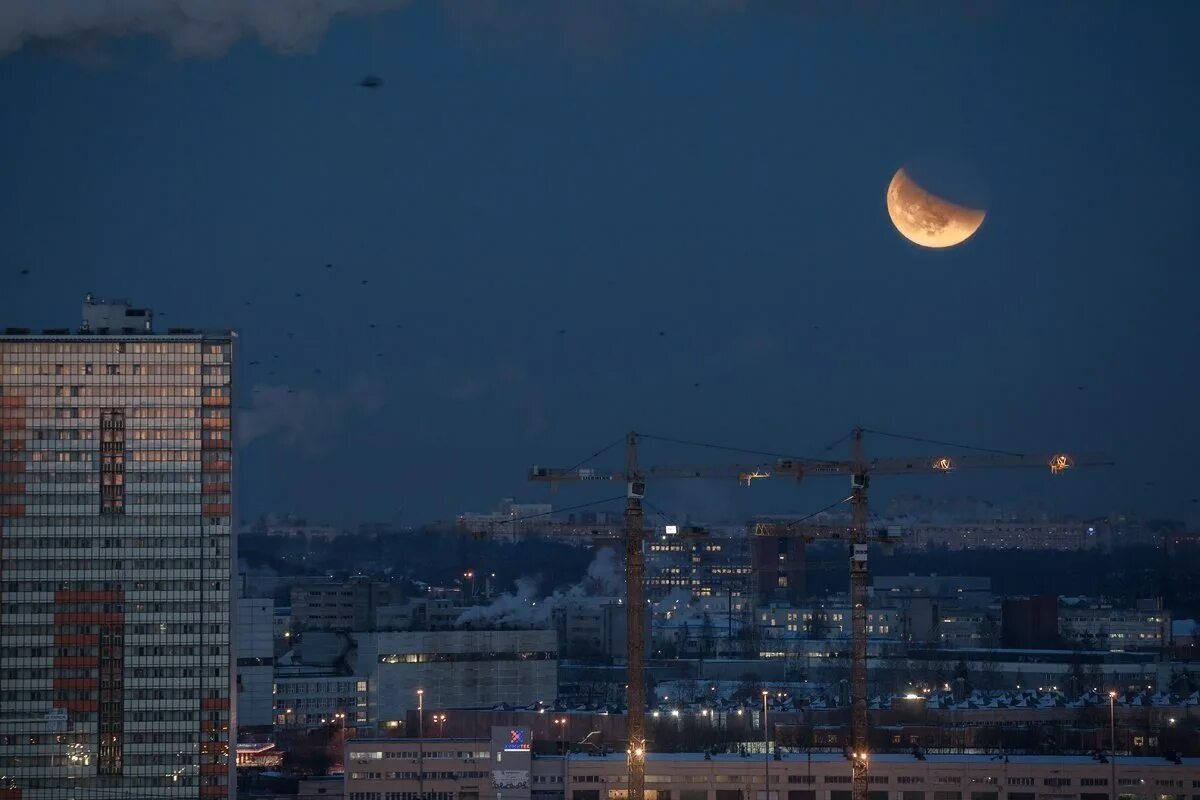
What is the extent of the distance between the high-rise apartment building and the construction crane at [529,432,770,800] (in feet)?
17.5

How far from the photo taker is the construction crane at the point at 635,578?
23.2m

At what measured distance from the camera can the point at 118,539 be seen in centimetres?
2347

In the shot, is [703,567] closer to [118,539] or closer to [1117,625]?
[1117,625]

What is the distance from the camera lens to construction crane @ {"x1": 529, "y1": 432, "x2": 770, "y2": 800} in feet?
76.0

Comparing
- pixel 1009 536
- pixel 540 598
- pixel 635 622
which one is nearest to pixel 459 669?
pixel 635 622

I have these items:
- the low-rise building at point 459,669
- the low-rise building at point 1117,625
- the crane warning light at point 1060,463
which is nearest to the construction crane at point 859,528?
the crane warning light at point 1060,463

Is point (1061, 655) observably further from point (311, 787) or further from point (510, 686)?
point (311, 787)

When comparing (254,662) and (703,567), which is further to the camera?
(703,567)

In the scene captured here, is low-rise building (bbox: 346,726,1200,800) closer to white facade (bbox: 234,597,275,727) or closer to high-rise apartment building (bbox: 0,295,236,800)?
high-rise apartment building (bbox: 0,295,236,800)

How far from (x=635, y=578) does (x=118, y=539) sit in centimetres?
763

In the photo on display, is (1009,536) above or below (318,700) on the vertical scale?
above

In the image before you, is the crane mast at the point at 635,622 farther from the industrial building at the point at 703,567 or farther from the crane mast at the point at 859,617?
the industrial building at the point at 703,567

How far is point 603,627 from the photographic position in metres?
47.1

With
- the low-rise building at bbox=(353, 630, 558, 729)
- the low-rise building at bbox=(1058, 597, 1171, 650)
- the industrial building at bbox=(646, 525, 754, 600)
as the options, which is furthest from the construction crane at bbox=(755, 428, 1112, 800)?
the industrial building at bbox=(646, 525, 754, 600)
